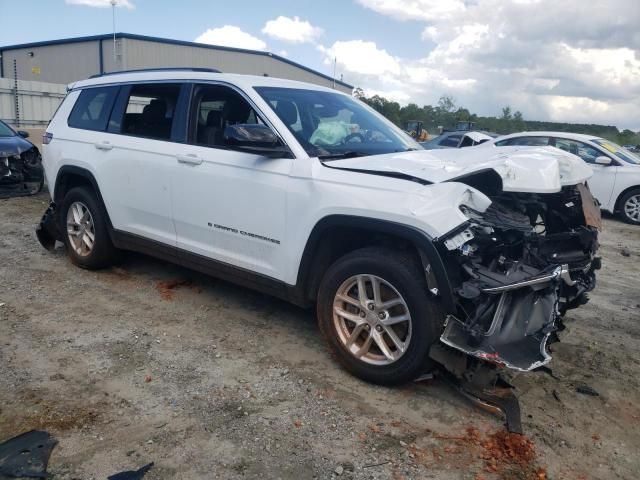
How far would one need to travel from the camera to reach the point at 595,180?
34.9ft

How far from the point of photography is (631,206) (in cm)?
1048

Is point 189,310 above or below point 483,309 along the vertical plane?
below

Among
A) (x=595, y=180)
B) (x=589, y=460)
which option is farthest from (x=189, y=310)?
(x=595, y=180)

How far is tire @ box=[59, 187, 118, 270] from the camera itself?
5379 millimetres

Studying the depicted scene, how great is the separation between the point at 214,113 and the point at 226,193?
2.57ft

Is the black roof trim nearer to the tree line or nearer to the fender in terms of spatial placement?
the tree line

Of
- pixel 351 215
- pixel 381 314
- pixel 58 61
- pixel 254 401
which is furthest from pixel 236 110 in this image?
pixel 58 61

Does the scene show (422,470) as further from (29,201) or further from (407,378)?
(29,201)

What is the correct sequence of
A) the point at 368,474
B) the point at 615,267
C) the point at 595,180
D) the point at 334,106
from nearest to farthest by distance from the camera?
the point at 368,474, the point at 334,106, the point at 615,267, the point at 595,180

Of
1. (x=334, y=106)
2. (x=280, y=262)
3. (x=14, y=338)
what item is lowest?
(x=14, y=338)

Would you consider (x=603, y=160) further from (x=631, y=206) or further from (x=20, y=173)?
(x=20, y=173)

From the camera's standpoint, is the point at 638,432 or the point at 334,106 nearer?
the point at 638,432

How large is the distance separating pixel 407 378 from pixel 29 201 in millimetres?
8484

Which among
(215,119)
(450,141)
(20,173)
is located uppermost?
(215,119)
